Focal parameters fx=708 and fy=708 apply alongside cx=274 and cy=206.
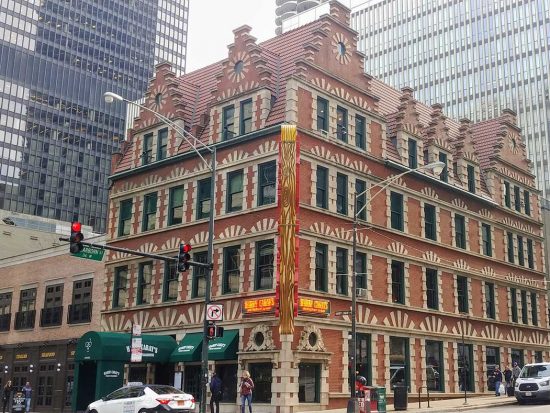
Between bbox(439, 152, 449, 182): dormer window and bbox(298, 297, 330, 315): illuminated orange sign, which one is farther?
bbox(439, 152, 449, 182): dormer window

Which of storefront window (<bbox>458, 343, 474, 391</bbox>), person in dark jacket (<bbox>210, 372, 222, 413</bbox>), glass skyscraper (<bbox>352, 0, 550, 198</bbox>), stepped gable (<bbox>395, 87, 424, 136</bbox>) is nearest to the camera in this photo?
person in dark jacket (<bbox>210, 372, 222, 413</bbox>)

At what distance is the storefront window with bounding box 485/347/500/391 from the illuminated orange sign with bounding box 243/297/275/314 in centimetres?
1910

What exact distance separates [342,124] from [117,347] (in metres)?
16.8

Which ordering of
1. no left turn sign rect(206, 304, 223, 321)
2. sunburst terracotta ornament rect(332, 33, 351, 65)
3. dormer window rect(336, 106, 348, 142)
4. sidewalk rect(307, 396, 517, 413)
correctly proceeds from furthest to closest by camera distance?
1. sunburst terracotta ornament rect(332, 33, 351, 65)
2. dormer window rect(336, 106, 348, 142)
3. sidewalk rect(307, 396, 517, 413)
4. no left turn sign rect(206, 304, 223, 321)

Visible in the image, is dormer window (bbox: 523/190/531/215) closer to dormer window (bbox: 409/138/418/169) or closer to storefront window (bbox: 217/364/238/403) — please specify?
dormer window (bbox: 409/138/418/169)

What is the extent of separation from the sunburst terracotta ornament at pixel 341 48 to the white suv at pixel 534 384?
19376mm

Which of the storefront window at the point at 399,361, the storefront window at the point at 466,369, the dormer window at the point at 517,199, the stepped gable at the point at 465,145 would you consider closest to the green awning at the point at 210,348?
the storefront window at the point at 399,361

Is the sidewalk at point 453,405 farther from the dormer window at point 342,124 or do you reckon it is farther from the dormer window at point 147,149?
the dormer window at point 147,149

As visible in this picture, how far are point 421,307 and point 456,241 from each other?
22.6ft

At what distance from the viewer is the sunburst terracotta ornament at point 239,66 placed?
128 ft

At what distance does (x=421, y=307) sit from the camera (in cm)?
4150

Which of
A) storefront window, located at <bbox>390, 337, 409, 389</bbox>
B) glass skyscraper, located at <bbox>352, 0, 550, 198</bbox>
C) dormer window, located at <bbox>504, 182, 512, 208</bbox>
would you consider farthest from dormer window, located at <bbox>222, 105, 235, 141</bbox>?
glass skyscraper, located at <bbox>352, 0, 550, 198</bbox>

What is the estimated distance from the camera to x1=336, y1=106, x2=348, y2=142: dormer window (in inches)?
1519

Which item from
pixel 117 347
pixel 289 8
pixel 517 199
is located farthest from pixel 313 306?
pixel 289 8
